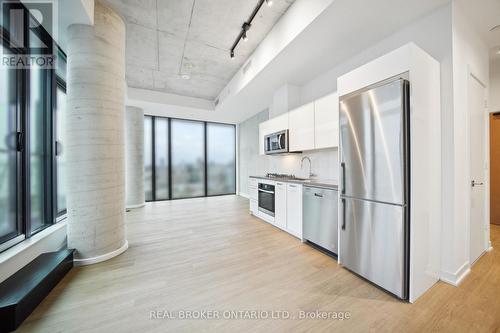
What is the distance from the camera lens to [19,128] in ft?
6.91

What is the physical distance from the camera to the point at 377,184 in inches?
73.9

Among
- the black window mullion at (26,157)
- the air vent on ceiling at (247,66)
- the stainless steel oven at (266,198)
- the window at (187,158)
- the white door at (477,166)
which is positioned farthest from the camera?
the window at (187,158)

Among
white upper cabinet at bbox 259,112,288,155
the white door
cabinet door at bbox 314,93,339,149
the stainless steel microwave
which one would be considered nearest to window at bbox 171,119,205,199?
white upper cabinet at bbox 259,112,288,155

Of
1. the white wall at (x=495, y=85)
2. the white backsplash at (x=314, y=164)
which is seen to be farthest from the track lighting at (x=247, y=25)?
the white wall at (x=495, y=85)

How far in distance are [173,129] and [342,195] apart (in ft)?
19.8

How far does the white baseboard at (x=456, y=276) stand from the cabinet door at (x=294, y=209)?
1.62 metres

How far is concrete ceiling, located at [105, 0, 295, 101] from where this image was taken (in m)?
2.51

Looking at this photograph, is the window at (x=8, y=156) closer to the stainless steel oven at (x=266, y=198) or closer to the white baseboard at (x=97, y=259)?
the white baseboard at (x=97, y=259)

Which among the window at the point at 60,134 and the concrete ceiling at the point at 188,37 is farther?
the window at the point at 60,134

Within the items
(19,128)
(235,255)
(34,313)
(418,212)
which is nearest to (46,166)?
(19,128)

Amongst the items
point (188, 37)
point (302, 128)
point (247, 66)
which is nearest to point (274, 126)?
point (302, 128)

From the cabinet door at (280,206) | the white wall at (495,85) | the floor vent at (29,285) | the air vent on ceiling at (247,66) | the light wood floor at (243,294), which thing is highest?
the air vent on ceiling at (247,66)

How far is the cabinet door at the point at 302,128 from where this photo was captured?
129 inches

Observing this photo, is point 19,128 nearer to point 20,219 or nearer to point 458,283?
point 20,219
